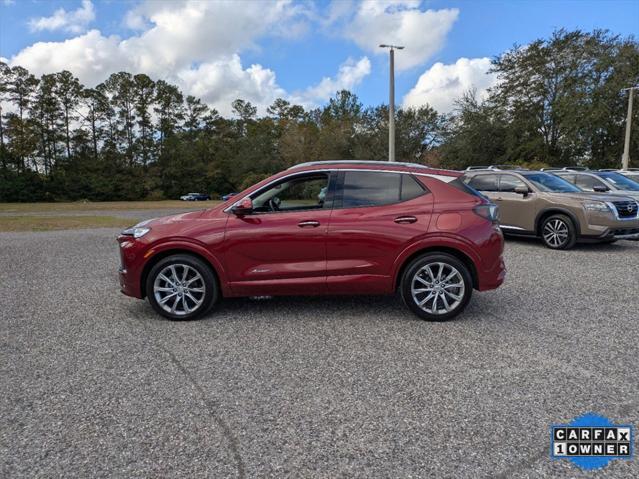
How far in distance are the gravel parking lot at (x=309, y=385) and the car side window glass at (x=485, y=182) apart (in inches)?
197

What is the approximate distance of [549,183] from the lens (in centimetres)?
978

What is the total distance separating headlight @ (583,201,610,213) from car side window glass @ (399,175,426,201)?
593cm

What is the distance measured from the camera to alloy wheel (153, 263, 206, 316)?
4.75 meters

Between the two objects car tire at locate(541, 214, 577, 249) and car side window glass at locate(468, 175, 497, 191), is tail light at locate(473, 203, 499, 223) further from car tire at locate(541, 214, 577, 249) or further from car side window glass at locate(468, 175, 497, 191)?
car side window glass at locate(468, 175, 497, 191)

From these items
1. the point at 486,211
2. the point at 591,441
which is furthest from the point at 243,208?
the point at 591,441

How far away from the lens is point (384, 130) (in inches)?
1634

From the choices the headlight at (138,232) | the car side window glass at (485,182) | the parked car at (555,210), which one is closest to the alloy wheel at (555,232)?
the parked car at (555,210)

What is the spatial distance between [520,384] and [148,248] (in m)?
3.83

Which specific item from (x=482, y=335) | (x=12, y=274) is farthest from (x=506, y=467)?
(x=12, y=274)

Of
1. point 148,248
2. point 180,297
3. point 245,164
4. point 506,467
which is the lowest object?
point 506,467

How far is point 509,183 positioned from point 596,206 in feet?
6.25

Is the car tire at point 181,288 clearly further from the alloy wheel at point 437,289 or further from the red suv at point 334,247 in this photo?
the alloy wheel at point 437,289

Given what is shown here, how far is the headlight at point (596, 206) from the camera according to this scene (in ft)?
28.5

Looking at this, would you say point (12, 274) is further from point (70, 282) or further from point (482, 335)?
point (482, 335)
